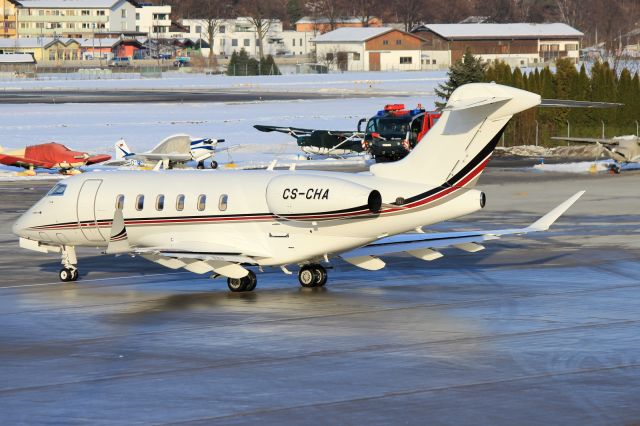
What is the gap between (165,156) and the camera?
53.1 meters

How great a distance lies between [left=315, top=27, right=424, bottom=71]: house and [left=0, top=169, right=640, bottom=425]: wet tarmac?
138023mm

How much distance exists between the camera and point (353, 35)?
569 ft

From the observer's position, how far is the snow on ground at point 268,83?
121 m

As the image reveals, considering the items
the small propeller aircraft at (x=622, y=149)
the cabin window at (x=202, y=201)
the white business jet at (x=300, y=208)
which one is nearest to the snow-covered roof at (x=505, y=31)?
the small propeller aircraft at (x=622, y=149)

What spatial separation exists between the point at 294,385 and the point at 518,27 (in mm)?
154530

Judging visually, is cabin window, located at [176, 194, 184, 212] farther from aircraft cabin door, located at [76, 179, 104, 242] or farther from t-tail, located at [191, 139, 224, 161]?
t-tail, located at [191, 139, 224, 161]

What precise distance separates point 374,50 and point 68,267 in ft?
474

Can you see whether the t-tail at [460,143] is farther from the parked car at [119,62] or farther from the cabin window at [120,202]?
the parked car at [119,62]

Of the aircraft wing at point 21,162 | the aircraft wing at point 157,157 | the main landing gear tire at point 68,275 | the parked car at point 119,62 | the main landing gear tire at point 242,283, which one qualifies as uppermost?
the parked car at point 119,62

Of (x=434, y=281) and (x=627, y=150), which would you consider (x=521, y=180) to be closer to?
(x=627, y=150)

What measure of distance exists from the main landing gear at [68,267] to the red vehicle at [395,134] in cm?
3123

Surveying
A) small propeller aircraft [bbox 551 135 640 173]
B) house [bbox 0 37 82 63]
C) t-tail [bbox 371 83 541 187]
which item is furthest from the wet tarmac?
house [bbox 0 37 82 63]

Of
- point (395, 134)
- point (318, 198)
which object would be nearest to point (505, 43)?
point (395, 134)

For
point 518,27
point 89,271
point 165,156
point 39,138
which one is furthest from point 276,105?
point 518,27
